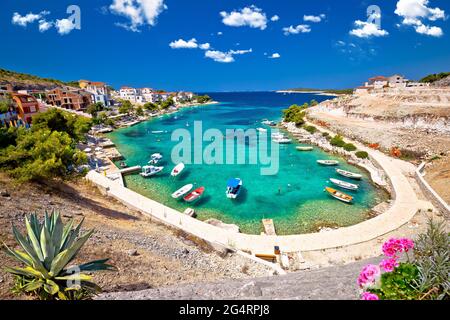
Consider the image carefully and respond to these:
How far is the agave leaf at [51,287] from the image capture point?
14.5ft

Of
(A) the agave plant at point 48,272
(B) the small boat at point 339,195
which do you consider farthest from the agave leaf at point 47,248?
(B) the small boat at point 339,195

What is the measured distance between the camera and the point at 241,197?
20.3m

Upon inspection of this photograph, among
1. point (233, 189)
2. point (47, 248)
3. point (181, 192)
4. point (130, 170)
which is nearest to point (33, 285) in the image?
point (47, 248)

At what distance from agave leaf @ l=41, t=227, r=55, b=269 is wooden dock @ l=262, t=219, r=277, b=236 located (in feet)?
39.0

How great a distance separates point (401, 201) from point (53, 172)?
24130 mm

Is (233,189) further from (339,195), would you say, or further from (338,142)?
(338,142)

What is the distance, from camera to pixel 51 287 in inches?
180

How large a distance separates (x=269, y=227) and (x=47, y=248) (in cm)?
1266

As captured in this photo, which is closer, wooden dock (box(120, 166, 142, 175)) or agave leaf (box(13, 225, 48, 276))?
agave leaf (box(13, 225, 48, 276))

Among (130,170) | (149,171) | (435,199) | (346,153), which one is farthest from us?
(346,153)

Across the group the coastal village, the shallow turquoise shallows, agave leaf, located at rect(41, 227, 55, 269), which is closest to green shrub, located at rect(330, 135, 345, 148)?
the coastal village

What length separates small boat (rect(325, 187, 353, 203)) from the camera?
18734mm

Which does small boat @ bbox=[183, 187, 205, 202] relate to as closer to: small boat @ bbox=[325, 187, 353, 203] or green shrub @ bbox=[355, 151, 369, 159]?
small boat @ bbox=[325, 187, 353, 203]

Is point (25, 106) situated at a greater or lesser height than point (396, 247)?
greater
